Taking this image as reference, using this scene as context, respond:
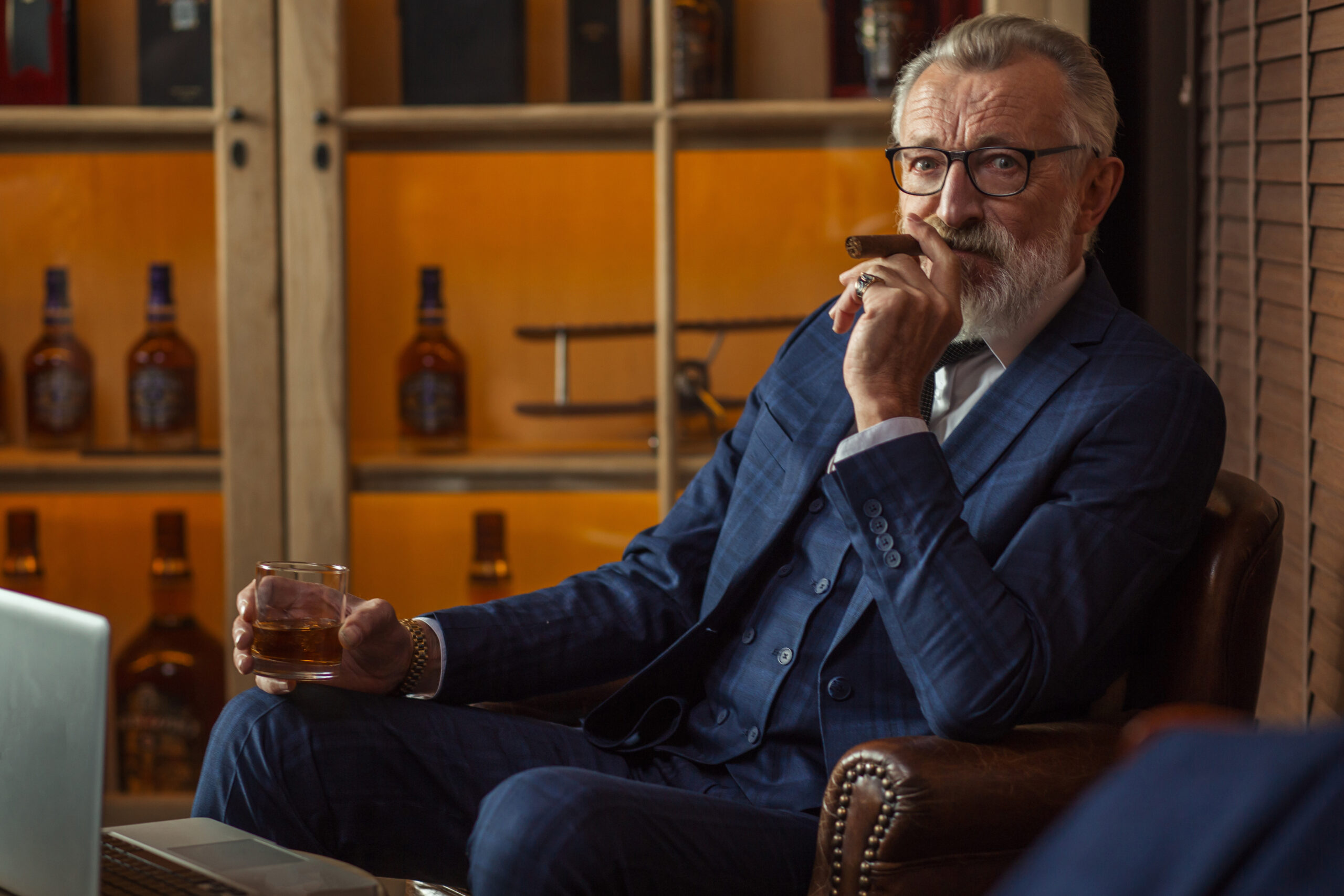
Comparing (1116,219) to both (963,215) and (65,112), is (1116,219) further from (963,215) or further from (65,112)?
(65,112)

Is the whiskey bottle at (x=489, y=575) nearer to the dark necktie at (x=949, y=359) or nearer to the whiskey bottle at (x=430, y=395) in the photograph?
the whiskey bottle at (x=430, y=395)

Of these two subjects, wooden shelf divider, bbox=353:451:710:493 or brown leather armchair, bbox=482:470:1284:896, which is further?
wooden shelf divider, bbox=353:451:710:493

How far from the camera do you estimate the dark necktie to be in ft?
4.57

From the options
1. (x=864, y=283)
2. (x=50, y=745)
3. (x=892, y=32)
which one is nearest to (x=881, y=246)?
(x=864, y=283)

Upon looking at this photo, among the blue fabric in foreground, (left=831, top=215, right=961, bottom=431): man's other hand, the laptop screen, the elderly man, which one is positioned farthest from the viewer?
(left=831, top=215, right=961, bottom=431): man's other hand

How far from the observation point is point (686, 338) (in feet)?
7.30

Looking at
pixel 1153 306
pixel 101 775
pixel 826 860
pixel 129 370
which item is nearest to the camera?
pixel 101 775

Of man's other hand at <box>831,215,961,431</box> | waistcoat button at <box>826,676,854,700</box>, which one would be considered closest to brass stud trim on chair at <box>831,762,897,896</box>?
waistcoat button at <box>826,676,854,700</box>

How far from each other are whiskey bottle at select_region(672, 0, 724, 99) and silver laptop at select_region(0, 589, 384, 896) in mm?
1539

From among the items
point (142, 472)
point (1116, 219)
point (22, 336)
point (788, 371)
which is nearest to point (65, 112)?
point (22, 336)

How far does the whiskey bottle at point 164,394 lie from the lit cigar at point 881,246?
1442 millimetres

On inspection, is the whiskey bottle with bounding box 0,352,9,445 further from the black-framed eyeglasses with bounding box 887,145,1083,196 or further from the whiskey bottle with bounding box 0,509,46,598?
the black-framed eyeglasses with bounding box 887,145,1083,196

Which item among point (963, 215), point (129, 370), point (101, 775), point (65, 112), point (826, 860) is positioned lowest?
point (826, 860)

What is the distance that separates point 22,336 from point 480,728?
1.48 meters
